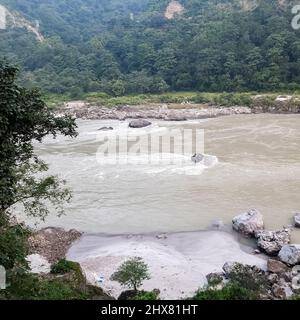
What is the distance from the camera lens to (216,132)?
1421 inches

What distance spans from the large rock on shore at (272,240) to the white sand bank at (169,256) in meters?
0.39

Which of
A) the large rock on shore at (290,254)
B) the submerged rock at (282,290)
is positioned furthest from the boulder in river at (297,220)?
the submerged rock at (282,290)

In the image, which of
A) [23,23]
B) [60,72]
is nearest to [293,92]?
[60,72]

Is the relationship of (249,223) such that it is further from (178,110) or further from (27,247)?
(178,110)

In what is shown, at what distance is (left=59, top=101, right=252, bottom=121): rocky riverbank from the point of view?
44875 mm

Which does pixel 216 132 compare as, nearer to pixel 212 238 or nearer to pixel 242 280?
pixel 212 238

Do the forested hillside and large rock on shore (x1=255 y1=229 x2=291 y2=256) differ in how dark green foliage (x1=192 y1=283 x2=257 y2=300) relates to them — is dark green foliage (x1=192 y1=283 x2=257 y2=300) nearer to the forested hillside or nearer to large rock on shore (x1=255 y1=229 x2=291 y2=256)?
large rock on shore (x1=255 y1=229 x2=291 y2=256)

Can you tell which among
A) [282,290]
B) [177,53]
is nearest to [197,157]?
[282,290]

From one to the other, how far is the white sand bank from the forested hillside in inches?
1584

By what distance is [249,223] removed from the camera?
53.2 feet

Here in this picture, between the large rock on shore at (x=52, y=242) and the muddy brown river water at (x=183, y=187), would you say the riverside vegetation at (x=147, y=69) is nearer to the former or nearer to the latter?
the large rock on shore at (x=52, y=242)

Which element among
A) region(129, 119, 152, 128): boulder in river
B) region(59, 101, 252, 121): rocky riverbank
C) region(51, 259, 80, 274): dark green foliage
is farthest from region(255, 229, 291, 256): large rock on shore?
region(59, 101, 252, 121): rocky riverbank

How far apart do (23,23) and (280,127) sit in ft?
227

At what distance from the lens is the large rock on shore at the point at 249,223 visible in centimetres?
1611
